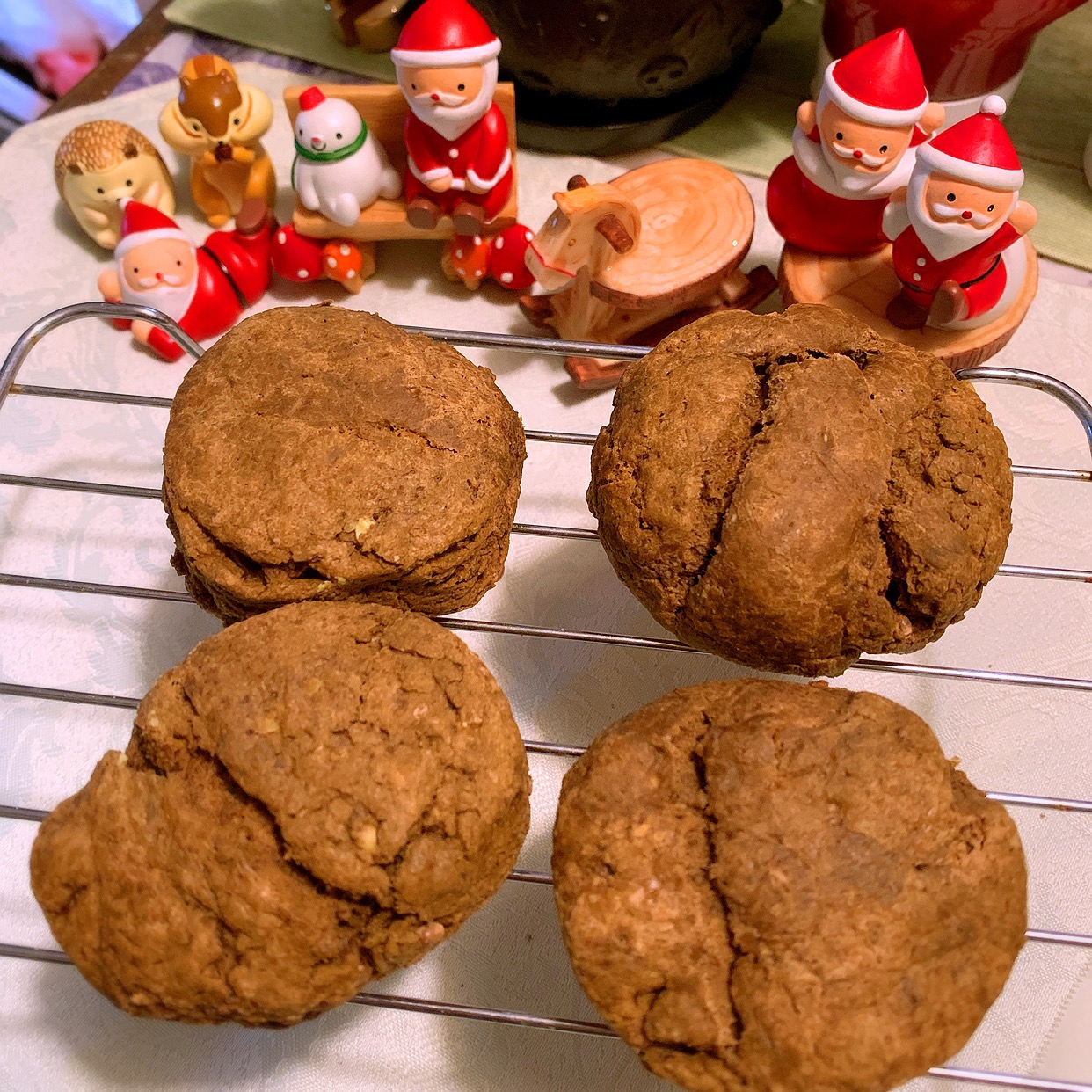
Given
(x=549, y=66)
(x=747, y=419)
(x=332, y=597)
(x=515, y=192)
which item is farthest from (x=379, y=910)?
(x=549, y=66)

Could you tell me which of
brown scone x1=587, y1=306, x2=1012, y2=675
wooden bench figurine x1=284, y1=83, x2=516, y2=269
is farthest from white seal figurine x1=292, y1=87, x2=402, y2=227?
brown scone x1=587, y1=306, x2=1012, y2=675

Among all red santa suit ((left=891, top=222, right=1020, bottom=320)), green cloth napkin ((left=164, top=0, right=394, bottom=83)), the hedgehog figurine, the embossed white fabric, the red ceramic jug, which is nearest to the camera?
the embossed white fabric

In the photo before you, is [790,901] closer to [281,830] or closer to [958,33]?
[281,830]

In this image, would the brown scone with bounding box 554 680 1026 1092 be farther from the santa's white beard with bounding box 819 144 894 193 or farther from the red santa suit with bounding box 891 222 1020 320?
the santa's white beard with bounding box 819 144 894 193

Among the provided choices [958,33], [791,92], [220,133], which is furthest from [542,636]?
[791,92]

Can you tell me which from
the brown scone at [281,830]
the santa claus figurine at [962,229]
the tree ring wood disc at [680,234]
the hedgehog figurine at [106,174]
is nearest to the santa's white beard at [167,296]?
the hedgehog figurine at [106,174]

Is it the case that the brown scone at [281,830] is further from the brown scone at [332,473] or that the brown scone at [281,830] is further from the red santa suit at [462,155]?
the red santa suit at [462,155]
